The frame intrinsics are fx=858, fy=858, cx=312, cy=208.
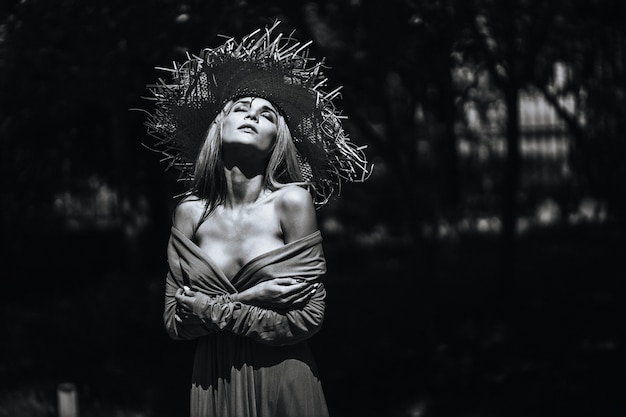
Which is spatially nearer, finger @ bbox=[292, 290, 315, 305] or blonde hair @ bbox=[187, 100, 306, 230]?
finger @ bbox=[292, 290, 315, 305]

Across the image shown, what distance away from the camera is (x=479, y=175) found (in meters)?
13.1

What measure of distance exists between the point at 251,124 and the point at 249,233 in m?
0.39

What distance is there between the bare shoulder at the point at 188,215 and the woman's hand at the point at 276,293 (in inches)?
14.1

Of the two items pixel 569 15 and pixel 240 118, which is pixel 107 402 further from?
pixel 569 15

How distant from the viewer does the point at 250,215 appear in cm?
303

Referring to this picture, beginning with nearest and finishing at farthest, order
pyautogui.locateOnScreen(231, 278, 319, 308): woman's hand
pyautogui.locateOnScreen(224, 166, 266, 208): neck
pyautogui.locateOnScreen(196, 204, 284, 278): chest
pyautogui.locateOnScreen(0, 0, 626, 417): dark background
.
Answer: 1. pyautogui.locateOnScreen(231, 278, 319, 308): woman's hand
2. pyautogui.locateOnScreen(196, 204, 284, 278): chest
3. pyautogui.locateOnScreen(224, 166, 266, 208): neck
4. pyautogui.locateOnScreen(0, 0, 626, 417): dark background

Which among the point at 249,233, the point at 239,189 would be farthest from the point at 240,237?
the point at 239,189

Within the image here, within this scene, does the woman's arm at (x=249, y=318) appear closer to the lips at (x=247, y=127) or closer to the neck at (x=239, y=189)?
the neck at (x=239, y=189)

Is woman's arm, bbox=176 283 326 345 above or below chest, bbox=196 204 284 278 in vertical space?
below

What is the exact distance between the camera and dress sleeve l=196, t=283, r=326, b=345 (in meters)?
2.87

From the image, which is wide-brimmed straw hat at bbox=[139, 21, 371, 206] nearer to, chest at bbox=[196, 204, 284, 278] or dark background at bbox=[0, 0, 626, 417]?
chest at bbox=[196, 204, 284, 278]

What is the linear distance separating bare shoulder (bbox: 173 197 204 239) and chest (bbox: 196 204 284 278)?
8cm

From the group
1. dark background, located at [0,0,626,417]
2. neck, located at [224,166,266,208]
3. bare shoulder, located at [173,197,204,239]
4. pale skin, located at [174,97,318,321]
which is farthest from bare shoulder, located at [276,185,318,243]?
dark background, located at [0,0,626,417]

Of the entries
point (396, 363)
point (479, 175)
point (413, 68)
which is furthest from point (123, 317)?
point (479, 175)
